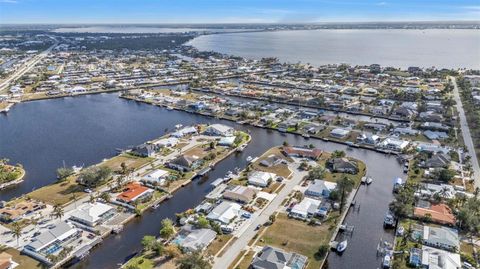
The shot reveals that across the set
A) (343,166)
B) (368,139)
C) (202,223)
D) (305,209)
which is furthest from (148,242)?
(368,139)

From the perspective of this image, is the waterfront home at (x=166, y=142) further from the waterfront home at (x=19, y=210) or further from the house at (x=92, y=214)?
the waterfront home at (x=19, y=210)

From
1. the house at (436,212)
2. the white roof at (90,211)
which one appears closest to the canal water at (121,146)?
the white roof at (90,211)

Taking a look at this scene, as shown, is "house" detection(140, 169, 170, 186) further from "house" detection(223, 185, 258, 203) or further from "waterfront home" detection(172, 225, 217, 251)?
"waterfront home" detection(172, 225, 217, 251)

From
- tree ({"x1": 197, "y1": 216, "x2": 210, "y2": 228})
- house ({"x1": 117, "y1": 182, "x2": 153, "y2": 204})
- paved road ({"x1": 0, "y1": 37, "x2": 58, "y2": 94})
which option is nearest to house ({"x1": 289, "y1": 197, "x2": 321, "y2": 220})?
tree ({"x1": 197, "y1": 216, "x2": 210, "y2": 228})

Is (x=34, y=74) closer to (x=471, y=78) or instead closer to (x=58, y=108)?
(x=58, y=108)

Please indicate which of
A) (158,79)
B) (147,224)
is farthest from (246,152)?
(158,79)

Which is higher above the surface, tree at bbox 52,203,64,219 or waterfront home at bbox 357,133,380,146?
waterfront home at bbox 357,133,380,146

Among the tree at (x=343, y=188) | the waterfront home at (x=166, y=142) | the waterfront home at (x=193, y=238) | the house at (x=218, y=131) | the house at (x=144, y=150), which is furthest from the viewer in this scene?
the house at (x=218, y=131)
